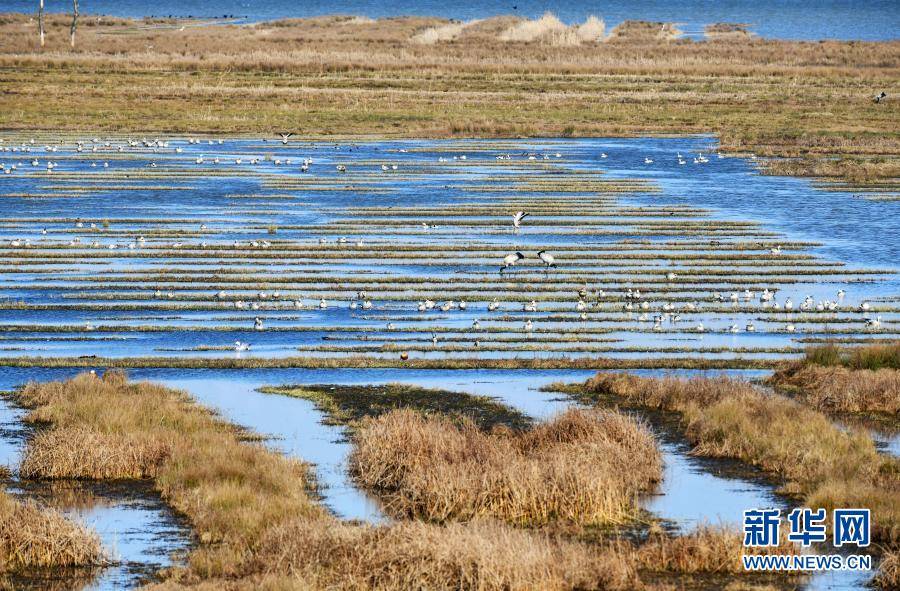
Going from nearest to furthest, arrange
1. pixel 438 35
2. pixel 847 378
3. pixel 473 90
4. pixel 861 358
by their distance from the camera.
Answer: pixel 847 378 < pixel 861 358 < pixel 473 90 < pixel 438 35

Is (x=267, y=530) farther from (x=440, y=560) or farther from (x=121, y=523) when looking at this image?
(x=440, y=560)

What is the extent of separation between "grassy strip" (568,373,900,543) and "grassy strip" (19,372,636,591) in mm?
3940

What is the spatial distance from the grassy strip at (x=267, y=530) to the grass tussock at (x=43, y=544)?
1.33 m

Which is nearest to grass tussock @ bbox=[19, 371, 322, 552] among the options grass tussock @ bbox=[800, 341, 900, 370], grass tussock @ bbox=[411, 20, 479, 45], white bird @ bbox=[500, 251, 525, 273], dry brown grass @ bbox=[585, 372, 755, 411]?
dry brown grass @ bbox=[585, 372, 755, 411]

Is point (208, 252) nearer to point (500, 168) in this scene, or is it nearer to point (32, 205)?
point (32, 205)

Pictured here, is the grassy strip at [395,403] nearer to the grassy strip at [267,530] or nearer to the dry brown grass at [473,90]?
the grassy strip at [267,530]

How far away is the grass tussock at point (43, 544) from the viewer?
1675 cm

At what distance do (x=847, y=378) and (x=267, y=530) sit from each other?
12.8 metres

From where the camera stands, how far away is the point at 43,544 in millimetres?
16797

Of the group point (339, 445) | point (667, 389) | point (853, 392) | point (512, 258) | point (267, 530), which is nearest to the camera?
point (267, 530)

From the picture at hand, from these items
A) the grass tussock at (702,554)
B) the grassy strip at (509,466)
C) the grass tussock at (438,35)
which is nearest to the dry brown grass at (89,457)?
the grassy strip at (509,466)

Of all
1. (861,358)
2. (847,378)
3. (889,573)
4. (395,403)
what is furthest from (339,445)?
(861,358)

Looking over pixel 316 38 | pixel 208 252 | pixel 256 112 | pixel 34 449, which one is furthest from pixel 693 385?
pixel 316 38

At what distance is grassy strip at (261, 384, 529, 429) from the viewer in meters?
24.1
